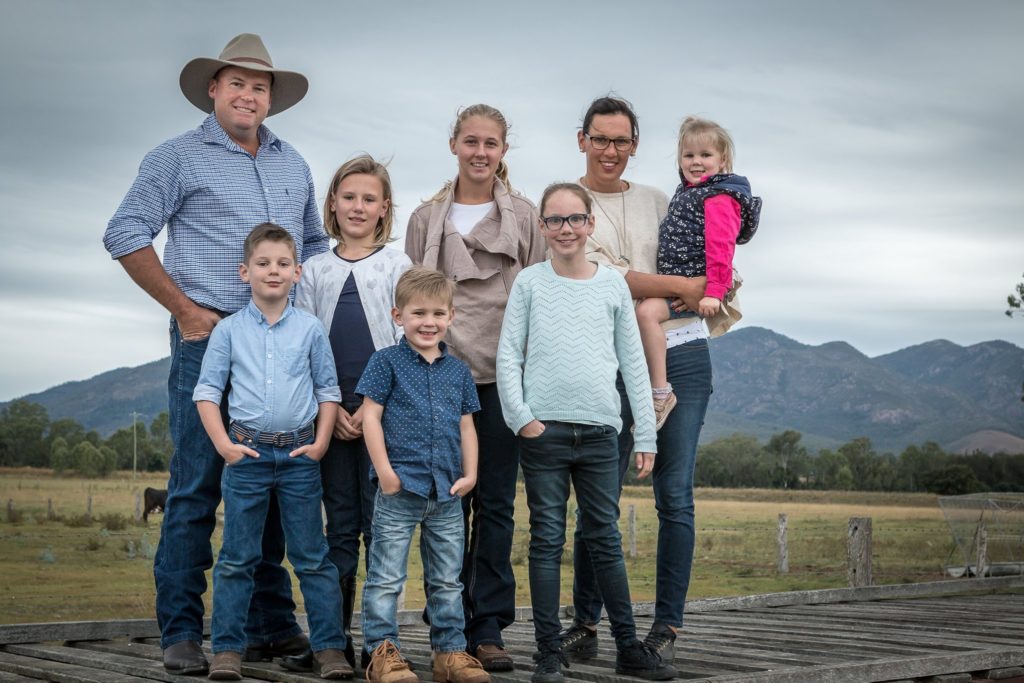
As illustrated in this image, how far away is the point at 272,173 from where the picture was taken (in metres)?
4.80

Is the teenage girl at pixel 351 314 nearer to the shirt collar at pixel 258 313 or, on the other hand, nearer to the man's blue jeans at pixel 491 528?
the shirt collar at pixel 258 313

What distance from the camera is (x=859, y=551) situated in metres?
11.2

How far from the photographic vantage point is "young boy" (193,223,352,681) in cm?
420

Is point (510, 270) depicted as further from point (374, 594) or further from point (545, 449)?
point (374, 594)

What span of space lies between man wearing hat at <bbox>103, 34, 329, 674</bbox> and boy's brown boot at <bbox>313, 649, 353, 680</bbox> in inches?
17.0

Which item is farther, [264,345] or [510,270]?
[510,270]

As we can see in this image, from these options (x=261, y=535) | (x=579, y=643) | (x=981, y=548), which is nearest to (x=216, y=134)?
(x=261, y=535)

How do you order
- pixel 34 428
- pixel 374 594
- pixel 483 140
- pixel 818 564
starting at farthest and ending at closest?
pixel 818 564 → pixel 34 428 → pixel 483 140 → pixel 374 594

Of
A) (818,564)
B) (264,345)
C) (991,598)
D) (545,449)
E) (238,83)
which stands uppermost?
(238,83)

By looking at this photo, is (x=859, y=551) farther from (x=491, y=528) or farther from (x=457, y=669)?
(x=457, y=669)

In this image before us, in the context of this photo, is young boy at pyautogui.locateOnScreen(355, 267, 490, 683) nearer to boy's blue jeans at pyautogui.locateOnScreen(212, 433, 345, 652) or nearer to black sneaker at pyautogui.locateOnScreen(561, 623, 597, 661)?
boy's blue jeans at pyautogui.locateOnScreen(212, 433, 345, 652)

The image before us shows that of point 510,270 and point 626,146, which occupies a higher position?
point 626,146

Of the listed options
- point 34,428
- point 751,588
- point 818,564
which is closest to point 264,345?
point 751,588

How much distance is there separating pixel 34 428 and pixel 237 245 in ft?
104
